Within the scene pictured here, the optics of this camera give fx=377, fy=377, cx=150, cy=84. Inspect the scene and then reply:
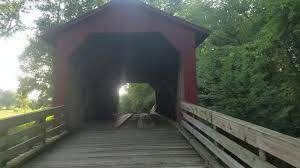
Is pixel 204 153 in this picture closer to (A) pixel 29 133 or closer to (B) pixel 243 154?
(B) pixel 243 154

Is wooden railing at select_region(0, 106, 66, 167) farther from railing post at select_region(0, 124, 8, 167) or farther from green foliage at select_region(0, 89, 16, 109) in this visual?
green foliage at select_region(0, 89, 16, 109)

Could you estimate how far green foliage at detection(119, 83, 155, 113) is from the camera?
131 ft

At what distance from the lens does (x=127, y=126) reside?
13992 millimetres

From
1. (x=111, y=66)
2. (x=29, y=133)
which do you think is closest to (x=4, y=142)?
(x=29, y=133)

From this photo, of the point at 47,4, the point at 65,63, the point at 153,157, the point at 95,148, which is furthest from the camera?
the point at 47,4

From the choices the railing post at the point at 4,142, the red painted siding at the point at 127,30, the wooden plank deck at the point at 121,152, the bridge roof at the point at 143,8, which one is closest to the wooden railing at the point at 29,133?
the railing post at the point at 4,142

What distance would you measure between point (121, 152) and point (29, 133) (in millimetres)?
1912

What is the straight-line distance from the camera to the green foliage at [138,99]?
40.0 metres

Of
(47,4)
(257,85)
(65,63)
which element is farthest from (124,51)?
(47,4)

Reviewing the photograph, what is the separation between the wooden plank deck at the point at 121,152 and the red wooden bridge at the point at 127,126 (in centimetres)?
2

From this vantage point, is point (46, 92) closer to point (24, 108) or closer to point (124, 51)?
point (24, 108)

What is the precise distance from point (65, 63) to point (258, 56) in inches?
322

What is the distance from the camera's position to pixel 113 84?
821 inches

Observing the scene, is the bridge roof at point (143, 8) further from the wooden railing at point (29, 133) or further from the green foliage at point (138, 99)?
the green foliage at point (138, 99)
